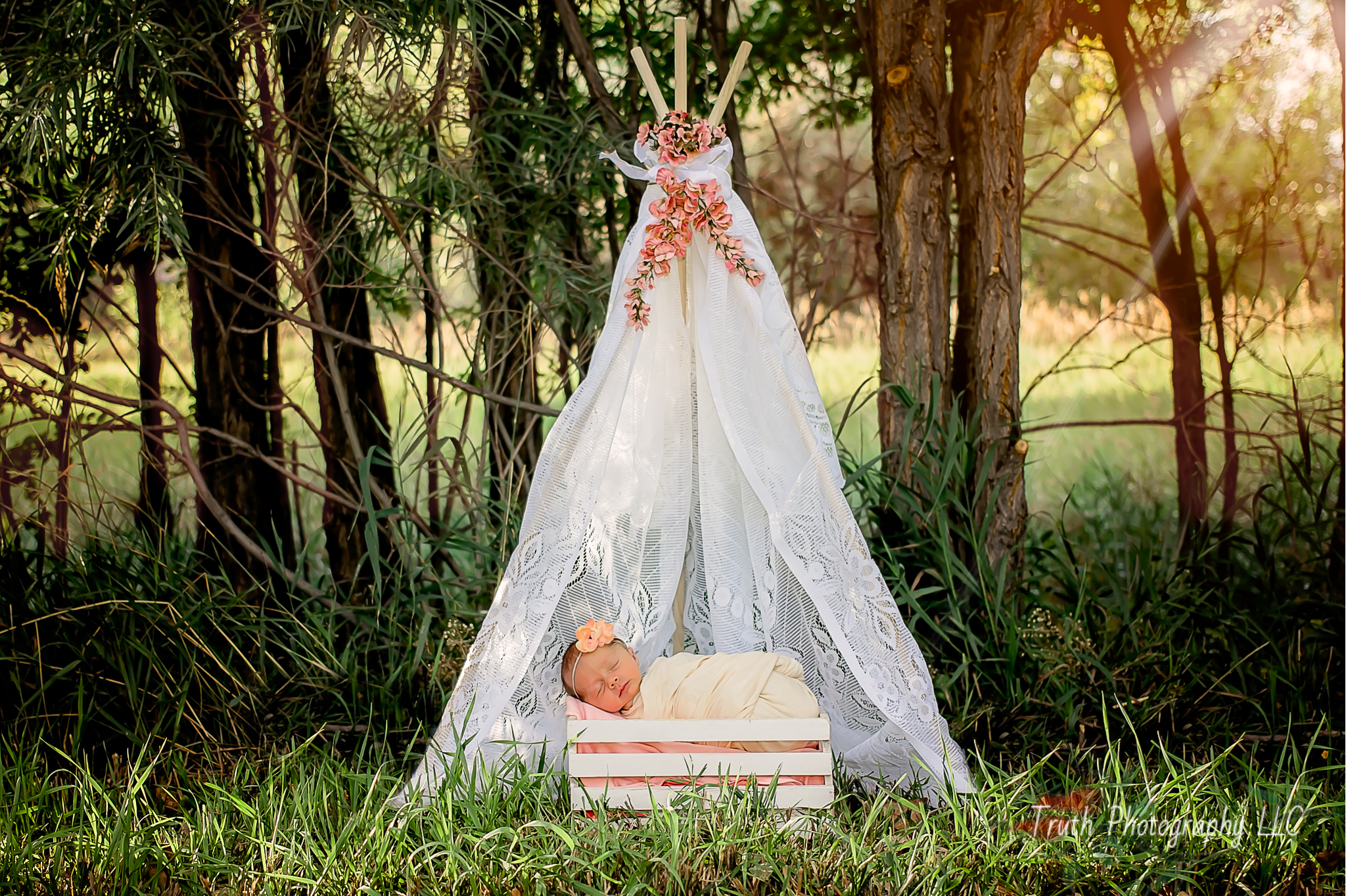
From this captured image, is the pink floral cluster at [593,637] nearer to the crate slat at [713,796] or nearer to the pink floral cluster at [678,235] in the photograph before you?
the crate slat at [713,796]

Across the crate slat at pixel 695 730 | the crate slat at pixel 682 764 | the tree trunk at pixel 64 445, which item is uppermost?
the tree trunk at pixel 64 445

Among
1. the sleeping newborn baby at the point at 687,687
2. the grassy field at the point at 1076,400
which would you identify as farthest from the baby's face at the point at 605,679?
the grassy field at the point at 1076,400

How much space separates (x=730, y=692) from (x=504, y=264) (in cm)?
152

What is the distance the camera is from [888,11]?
2766 millimetres

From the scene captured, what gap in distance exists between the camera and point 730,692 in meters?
2.08

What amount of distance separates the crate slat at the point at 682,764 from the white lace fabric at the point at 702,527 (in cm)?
19

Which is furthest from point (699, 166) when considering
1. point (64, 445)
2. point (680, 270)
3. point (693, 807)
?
point (64, 445)

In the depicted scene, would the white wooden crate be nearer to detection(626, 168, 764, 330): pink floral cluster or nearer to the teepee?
the teepee

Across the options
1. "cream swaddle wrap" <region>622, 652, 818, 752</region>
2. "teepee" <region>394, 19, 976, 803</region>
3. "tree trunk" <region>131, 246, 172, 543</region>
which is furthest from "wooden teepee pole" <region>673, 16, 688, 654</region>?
"tree trunk" <region>131, 246, 172, 543</region>

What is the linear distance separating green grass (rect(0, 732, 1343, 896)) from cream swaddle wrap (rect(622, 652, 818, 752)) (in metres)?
0.20

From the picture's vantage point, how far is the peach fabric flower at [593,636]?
2.08 metres

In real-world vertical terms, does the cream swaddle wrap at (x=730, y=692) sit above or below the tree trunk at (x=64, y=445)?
below

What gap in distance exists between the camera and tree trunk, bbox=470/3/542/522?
2.88m

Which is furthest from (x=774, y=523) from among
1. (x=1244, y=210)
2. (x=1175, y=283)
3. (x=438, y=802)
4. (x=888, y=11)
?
(x=1244, y=210)
